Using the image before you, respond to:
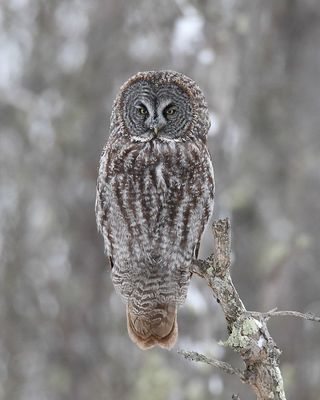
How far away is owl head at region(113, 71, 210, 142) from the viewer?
5.26 m

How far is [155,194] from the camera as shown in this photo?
510cm

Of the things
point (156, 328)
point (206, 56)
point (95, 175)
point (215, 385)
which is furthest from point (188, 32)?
point (156, 328)

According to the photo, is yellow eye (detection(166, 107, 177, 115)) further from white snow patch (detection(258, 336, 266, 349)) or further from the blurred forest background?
the blurred forest background

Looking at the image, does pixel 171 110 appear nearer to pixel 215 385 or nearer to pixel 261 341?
pixel 261 341

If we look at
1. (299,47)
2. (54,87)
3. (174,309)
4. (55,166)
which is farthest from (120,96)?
(54,87)

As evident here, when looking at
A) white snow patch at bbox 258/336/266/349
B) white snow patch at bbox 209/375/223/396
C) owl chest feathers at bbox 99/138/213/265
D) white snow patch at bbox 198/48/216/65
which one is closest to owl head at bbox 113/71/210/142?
owl chest feathers at bbox 99/138/213/265

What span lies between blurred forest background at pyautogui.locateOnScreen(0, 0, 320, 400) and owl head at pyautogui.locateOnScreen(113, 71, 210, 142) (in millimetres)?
3187

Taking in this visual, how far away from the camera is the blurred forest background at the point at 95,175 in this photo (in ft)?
30.6

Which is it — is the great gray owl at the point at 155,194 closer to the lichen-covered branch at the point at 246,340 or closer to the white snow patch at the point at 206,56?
the lichen-covered branch at the point at 246,340

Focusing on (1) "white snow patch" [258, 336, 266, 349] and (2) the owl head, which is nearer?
(1) "white snow patch" [258, 336, 266, 349]

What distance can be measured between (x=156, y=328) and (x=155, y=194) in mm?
959

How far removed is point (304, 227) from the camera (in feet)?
30.5

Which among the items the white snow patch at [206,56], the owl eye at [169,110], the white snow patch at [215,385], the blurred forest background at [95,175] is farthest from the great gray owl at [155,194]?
the white snow patch at [206,56]

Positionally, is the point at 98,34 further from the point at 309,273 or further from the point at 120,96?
the point at 120,96
